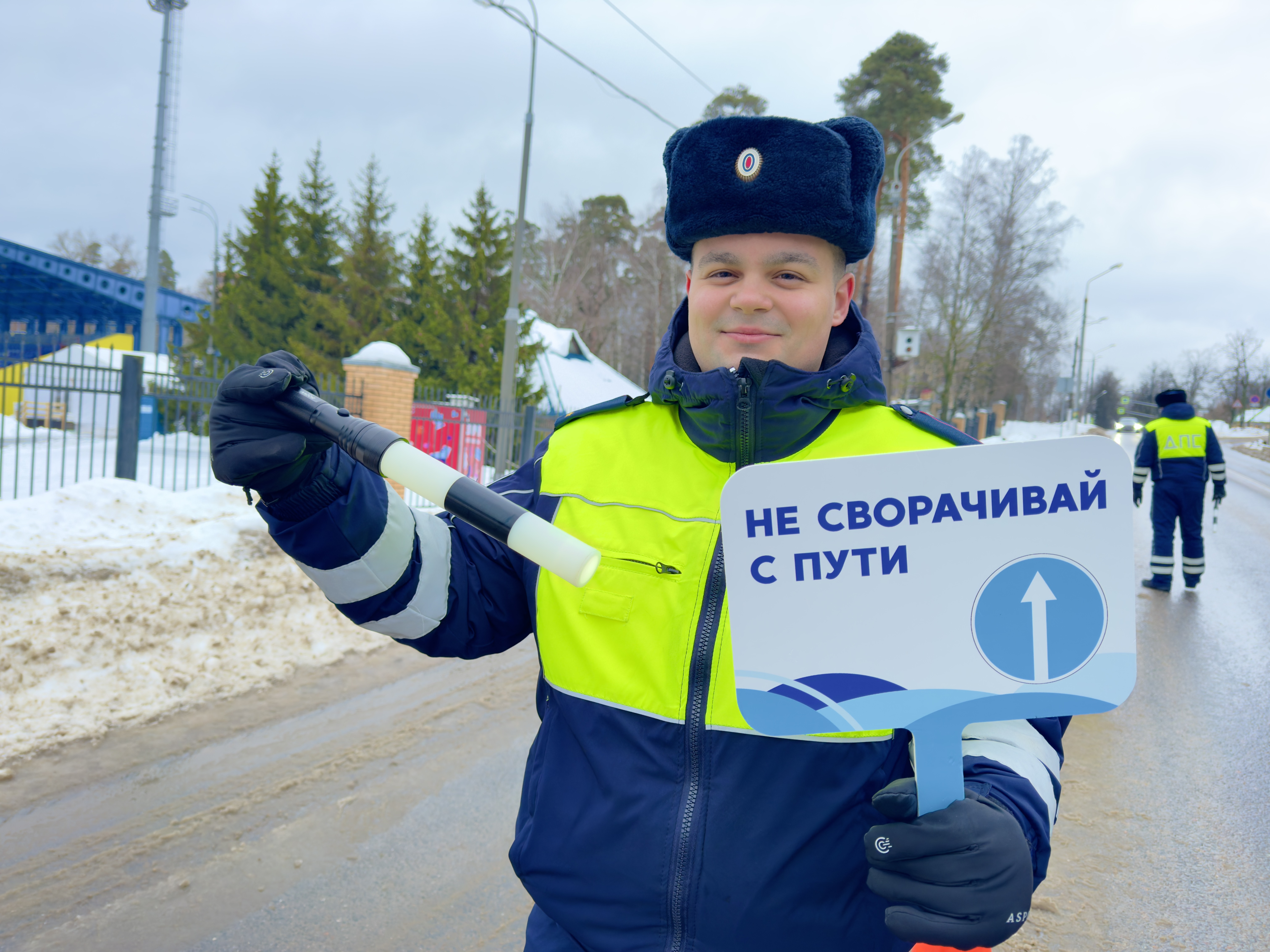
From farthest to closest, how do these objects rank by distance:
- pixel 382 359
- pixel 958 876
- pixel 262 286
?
1. pixel 262 286
2. pixel 382 359
3. pixel 958 876

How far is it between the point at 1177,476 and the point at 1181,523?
1.47 feet

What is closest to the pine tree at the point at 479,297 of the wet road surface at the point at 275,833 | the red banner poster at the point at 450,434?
the red banner poster at the point at 450,434

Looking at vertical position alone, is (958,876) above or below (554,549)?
below

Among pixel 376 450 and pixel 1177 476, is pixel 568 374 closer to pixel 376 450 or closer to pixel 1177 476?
pixel 1177 476

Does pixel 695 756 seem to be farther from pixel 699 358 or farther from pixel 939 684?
pixel 699 358

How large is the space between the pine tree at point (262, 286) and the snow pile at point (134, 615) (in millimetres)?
14990

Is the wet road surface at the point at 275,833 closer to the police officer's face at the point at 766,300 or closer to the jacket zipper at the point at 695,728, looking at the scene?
the jacket zipper at the point at 695,728

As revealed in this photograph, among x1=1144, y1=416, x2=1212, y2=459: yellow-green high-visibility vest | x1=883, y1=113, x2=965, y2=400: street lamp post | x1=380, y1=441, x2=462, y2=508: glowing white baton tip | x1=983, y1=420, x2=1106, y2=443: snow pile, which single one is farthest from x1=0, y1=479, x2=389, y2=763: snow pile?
x1=983, y1=420, x2=1106, y2=443: snow pile

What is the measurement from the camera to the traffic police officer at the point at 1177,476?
7.40m

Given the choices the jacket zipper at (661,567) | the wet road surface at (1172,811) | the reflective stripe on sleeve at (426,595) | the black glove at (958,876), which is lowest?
the wet road surface at (1172,811)

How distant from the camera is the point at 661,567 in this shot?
49.4 inches

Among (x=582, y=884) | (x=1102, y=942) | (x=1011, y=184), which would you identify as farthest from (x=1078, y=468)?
(x=1011, y=184)

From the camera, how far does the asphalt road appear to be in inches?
96.3

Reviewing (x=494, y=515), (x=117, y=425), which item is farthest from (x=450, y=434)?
(x=494, y=515)
